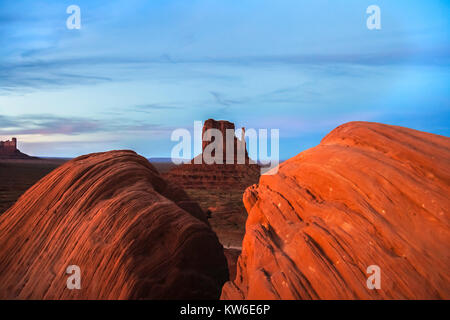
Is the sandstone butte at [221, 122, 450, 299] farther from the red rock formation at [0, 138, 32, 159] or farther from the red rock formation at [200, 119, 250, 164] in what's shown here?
the red rock formation at [0, 138, 32, 159]

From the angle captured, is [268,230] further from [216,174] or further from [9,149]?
[9,149]

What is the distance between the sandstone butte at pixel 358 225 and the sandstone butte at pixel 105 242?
1954mm

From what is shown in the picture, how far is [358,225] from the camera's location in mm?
6262

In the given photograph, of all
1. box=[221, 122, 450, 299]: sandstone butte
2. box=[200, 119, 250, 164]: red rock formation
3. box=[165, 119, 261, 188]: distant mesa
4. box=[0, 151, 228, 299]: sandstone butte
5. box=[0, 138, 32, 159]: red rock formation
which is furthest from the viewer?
box=[0, 138, 32, 159]: red rock formation

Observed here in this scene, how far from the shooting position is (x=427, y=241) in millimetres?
5766

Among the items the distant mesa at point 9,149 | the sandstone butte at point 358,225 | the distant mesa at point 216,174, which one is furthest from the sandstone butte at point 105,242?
the distant mesa at point 9,149

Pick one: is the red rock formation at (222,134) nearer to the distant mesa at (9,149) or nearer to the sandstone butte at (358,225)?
the sandstone butte at (358,225)

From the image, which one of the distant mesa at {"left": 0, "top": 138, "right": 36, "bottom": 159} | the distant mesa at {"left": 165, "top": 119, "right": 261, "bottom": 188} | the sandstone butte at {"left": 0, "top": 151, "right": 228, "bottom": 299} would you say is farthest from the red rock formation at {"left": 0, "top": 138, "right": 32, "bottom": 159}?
the sandstone butte at {"left": 0, "top": 151, "right": 228, "bottom": 299}

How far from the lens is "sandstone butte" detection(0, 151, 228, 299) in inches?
314

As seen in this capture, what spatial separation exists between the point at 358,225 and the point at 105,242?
203 inches

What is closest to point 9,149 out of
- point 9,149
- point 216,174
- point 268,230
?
point 9,149

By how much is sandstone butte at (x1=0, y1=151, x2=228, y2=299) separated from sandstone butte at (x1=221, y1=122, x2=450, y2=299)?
1954 millimetres
